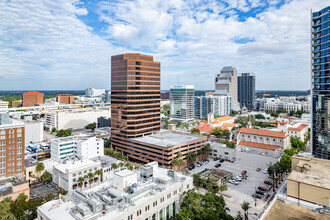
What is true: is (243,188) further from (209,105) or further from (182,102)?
(209,105)

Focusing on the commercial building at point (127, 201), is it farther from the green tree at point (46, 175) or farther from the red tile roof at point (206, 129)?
the red tile roof at point (206, 129)

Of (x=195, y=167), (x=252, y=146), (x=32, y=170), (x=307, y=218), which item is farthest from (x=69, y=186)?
(x=252, y=146)

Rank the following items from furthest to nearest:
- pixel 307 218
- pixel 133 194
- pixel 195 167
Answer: pixel 195 167 → pixel 133 194 → pixel 307 218

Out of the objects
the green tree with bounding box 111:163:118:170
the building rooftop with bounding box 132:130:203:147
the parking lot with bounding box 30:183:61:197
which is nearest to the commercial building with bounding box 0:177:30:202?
the parking lot with bounding box 30:183:61:197

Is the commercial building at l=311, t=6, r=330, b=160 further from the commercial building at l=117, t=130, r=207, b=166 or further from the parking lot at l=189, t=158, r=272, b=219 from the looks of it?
the commercial building at l=117, t=130, r=207, b=166

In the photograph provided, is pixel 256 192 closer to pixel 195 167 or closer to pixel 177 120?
pixel 195 167

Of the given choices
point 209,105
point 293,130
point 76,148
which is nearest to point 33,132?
point 76,148
